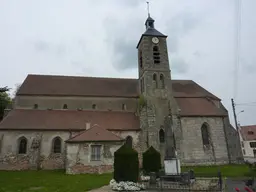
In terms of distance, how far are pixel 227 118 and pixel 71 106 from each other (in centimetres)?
1921

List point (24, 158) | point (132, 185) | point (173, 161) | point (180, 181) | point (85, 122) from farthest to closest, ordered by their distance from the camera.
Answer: point (85, 122)
point (24, 158)
point (173, 161)
point (180, 181)
point (132, 185)

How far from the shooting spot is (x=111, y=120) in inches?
952

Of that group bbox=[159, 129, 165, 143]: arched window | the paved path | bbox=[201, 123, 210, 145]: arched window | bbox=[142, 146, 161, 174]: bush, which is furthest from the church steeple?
the paved path

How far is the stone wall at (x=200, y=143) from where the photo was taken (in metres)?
23.3

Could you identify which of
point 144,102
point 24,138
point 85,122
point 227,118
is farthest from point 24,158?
point 227,118

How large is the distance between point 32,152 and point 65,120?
4.55 m

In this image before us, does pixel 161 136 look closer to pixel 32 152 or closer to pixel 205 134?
pixel 205 134

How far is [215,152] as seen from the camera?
23906 mm

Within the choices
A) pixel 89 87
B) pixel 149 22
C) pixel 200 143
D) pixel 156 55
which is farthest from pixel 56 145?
pixel 149 22

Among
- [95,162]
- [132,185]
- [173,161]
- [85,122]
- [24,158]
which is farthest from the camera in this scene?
[85,122]

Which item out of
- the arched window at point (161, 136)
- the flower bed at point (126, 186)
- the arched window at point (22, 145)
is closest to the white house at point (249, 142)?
the arched window at point (161, 136)

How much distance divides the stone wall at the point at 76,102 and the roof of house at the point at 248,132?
30.2 m

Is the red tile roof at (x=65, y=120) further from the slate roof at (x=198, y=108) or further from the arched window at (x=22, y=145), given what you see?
the slate roof at (x=198, y=108)

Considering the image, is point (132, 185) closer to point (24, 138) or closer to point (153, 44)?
point (24, 138)
